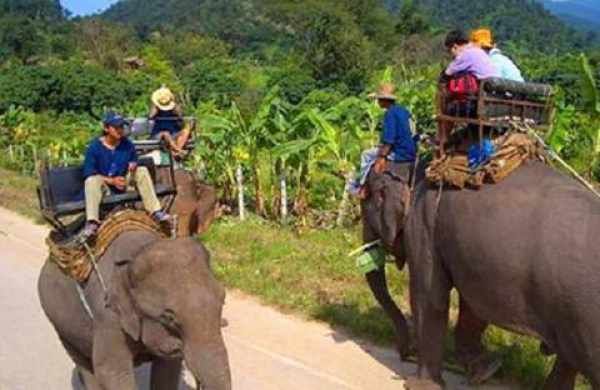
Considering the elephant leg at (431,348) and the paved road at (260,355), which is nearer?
the elephant leg at (431,348)

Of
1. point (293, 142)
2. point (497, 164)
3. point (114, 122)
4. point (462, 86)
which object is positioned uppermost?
point (462, 86)

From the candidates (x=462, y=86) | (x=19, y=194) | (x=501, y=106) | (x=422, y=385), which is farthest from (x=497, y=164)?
(x=19, y=194)

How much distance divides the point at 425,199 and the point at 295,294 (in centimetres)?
319

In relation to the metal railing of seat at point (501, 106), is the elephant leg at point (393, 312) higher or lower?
lower

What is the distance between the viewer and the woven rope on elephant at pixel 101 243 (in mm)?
5070

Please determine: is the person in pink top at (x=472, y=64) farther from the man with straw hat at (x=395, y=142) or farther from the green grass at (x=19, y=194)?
the green grass at (x=19, y=194)

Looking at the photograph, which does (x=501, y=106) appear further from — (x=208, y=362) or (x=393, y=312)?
(x=208, y=362)

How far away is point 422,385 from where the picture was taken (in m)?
6.46

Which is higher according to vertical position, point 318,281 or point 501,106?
point 501,106

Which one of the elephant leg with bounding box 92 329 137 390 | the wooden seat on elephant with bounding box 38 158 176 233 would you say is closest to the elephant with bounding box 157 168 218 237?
the wooden seat on elephant with bounding box 38 158 176 233

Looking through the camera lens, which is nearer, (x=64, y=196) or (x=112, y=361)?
(x=112, y=361)

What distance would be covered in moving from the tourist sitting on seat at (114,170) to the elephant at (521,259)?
181cm

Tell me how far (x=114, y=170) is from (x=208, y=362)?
90.9 inches

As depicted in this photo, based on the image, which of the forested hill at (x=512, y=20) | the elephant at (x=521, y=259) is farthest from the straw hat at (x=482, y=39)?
the forested hill at (x=512, y=20)
